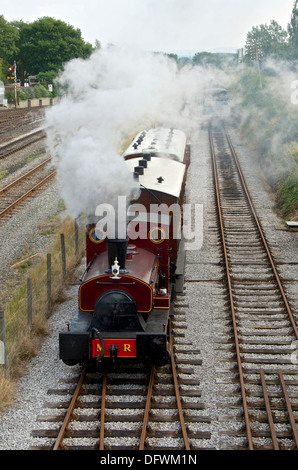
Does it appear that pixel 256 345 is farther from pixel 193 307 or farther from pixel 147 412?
pixel 147 412

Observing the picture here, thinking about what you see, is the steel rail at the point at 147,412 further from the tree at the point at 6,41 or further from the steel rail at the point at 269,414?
the tree at the point at 6,41

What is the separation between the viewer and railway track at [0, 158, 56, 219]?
1856 centimetres

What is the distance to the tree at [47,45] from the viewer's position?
6325 cm

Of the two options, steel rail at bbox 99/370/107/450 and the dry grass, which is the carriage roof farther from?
steel rail at bbox 99/370/107/450

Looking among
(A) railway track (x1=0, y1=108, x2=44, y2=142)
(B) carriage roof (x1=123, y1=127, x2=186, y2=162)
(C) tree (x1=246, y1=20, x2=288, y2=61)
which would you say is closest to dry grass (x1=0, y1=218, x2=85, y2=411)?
(B) carriage roof (x1=123, y1=127, x2=186, y2=162)

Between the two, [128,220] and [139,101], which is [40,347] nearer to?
[128,220]

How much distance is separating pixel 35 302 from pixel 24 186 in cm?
1122

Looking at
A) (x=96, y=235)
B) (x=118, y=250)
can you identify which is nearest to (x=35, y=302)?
(x=96, y=235)

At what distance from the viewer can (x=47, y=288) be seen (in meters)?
10.7

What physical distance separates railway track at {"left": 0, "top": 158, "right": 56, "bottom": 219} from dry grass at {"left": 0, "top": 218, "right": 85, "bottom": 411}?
455 centimetres

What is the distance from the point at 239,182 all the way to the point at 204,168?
302 centimetres

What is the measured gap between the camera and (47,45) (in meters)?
63.7

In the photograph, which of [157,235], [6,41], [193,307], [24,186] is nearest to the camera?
[157,235]

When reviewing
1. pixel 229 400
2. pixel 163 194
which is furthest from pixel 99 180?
pixel 229 400
